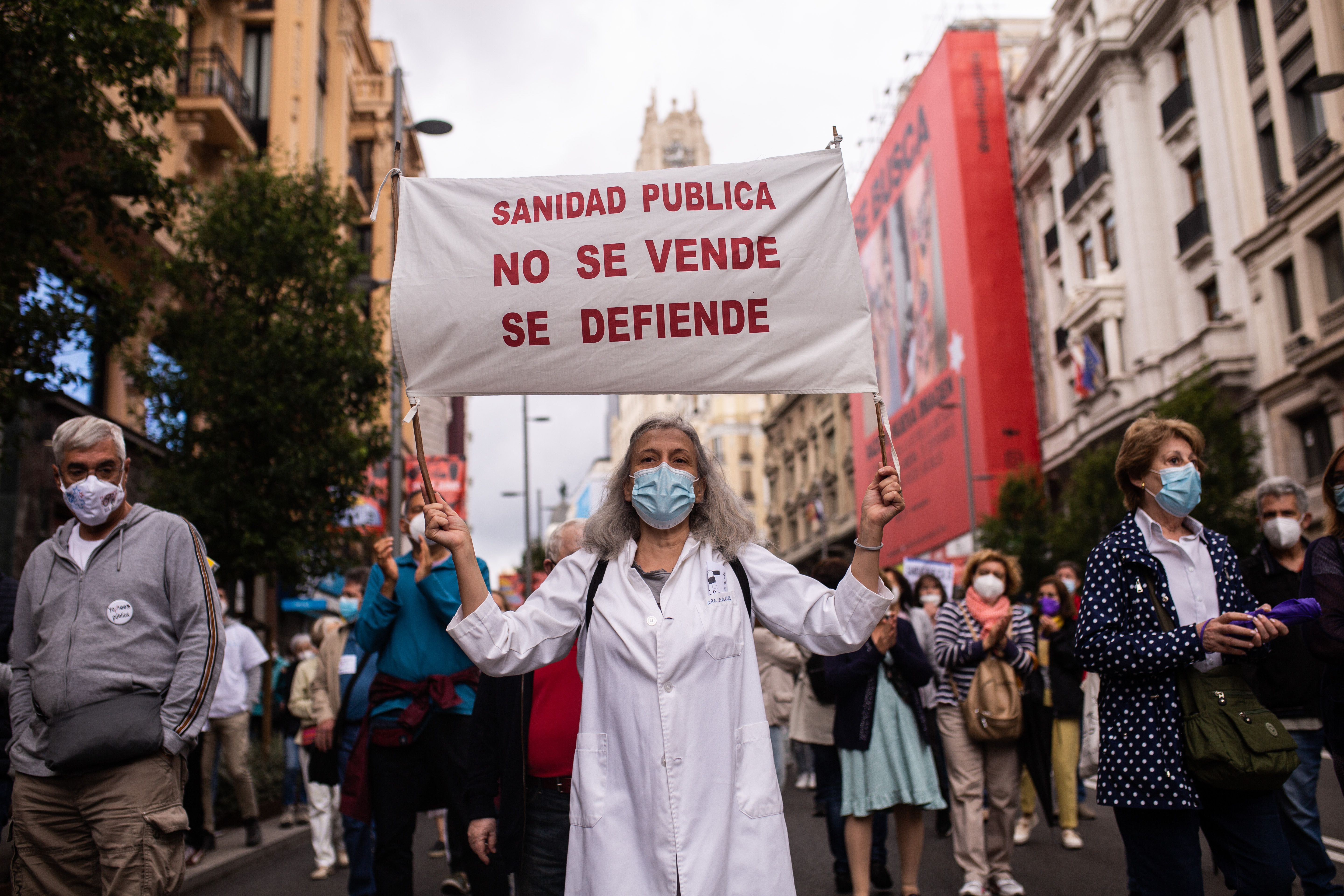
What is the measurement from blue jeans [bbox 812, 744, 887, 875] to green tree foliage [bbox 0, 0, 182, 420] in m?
6.30

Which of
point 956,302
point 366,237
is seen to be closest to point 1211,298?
point 956,302

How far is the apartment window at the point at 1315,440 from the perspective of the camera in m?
26.5

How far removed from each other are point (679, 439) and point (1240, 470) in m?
24.5

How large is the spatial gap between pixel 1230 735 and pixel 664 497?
78.0 inches

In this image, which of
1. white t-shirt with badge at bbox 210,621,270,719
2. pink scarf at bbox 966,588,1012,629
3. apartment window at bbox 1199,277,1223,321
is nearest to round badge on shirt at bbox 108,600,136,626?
Answer: pink scarf at bbox 966,588,1012,629

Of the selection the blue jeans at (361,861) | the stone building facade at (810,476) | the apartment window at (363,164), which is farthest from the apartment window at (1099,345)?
the blue jeans at (361,861)

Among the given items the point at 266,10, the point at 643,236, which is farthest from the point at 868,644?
the point at 266,10

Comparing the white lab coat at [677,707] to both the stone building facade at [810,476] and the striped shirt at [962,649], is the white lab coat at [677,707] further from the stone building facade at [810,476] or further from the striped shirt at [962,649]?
the stone building facade at [810,476]

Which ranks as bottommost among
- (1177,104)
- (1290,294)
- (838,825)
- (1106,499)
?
(838,825)

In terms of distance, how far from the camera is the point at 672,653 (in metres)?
3.38

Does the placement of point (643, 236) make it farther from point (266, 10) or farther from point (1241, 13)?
point (1241, 13)

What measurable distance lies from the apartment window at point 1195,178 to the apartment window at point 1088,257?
5.44 meters

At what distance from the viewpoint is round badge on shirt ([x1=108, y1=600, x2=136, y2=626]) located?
4289 mm

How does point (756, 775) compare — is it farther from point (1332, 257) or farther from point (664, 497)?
point (1332, 257)
